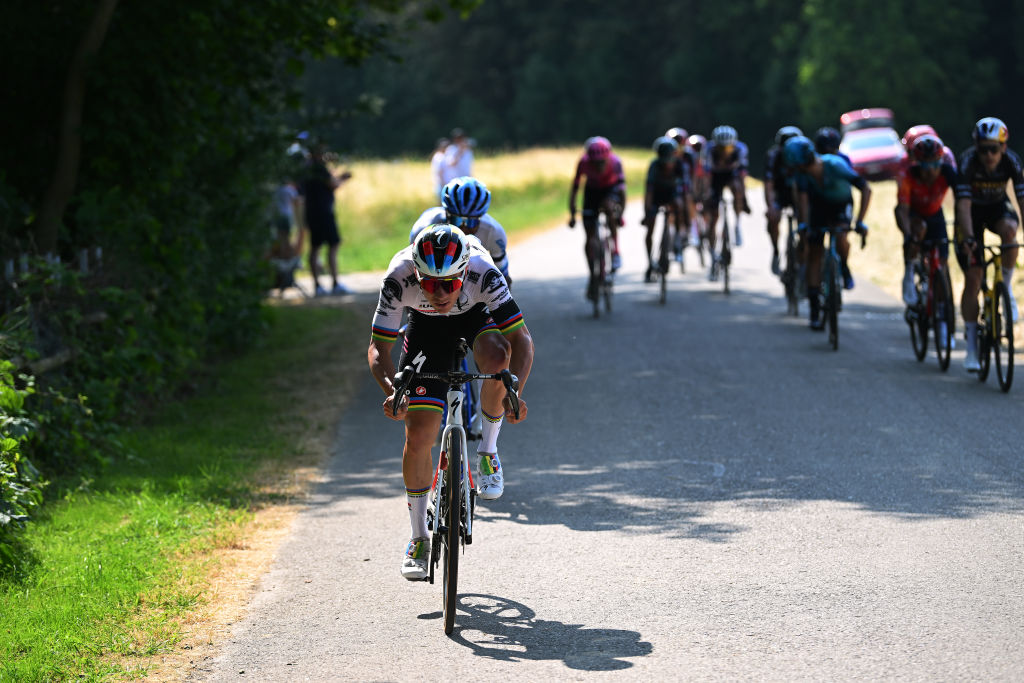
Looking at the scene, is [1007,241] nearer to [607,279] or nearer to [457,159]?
[607,279]

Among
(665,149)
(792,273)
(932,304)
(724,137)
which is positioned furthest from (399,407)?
(724,137)

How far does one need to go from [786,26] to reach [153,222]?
64.5 metres

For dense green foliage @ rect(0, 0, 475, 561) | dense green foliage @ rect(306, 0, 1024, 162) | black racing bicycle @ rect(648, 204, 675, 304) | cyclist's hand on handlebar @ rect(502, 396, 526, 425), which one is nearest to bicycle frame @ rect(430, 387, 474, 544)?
cyclist's hand on handlebar @ rect(502, 396, 526, 425)

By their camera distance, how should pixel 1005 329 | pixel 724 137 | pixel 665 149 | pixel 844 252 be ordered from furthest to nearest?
pixel 724 137
pixel 665 149
pixel 844 252
pixel 1005 329

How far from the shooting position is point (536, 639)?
5.60 metres

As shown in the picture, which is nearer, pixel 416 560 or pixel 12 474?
pixel 416 560

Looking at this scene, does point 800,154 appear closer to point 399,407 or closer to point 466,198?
point 466,198

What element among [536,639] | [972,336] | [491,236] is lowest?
[536,639]

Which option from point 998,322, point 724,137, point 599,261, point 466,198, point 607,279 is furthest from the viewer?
point 724,137

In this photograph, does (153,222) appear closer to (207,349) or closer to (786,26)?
(207,349)

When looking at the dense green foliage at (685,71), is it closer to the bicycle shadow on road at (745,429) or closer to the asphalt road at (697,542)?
the bicycle shadow on road at (745,429)

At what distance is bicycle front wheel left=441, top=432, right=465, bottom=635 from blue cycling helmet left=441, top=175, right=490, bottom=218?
289 centimetres

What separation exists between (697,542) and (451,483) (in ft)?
5.70

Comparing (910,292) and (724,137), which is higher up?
(724,137)
